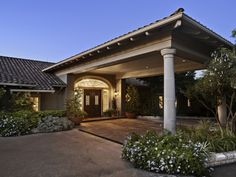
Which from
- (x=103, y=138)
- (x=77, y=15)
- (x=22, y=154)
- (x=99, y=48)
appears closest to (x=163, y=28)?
(x=99, y=48)

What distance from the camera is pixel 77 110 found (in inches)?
446

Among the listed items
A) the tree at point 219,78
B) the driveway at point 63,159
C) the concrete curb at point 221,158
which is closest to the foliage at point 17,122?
the driveway at point 63,159

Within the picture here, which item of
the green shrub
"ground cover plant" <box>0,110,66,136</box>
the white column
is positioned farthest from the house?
"ground cover plant" <box>0,110,66,136</box>

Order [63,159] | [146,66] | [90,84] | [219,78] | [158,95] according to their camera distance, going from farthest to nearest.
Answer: [158,95]
[90,84]
[146,66]
[219,78]
[63,159]

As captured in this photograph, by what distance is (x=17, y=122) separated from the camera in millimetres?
8781

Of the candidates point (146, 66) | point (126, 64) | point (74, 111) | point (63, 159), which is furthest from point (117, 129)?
point (63, 159)

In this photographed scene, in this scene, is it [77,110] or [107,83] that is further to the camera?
[107,83]

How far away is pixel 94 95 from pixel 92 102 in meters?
0.56

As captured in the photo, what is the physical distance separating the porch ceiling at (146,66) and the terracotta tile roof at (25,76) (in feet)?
9.90

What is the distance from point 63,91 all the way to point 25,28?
21.7ft

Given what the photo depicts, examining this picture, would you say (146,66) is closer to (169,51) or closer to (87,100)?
(169,51)

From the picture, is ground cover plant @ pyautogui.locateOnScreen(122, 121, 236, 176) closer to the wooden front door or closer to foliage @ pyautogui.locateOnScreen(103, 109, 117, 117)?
foliage @ pyautogui.locateOnScreen(103, 109, 117, 117)

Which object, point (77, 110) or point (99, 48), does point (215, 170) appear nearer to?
point (99, 48)

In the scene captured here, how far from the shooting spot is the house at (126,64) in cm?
585
